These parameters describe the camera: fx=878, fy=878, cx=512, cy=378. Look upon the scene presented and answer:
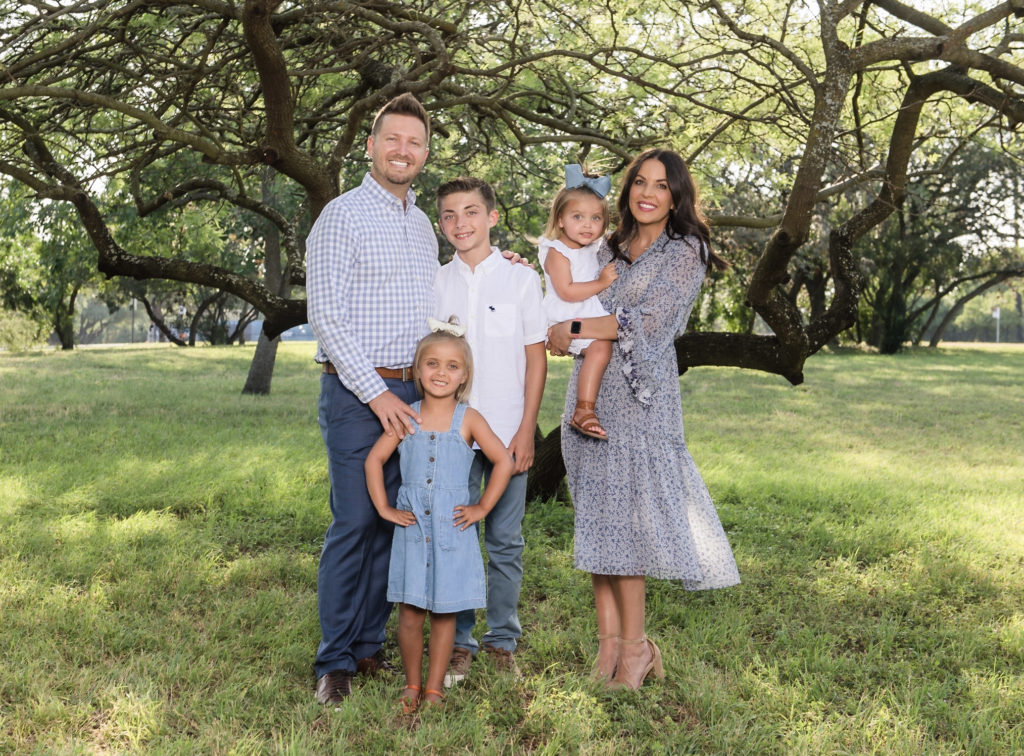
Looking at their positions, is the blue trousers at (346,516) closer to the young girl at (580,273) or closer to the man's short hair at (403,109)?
the young girl at (580,273)

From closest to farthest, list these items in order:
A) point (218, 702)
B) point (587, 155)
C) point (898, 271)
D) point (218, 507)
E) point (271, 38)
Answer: point (218, 702) < point (271, 38) < point (218, 507) < point (587, 155) < point (898, 271)

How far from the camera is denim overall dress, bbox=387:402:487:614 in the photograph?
3.31 meters

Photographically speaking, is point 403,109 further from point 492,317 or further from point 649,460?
point 649,460

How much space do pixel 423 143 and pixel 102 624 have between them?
106 inches

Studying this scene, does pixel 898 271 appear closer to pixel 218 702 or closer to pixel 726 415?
pixel 726 415

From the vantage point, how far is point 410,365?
139 inches

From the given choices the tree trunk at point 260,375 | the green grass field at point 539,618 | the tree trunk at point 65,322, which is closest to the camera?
the green grass field at point 539,618

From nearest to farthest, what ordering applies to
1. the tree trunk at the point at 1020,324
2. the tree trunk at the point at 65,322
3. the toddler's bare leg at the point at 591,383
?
1. the toddler's bare leg at the point at 591,383
2. the tree trunk at the point at 65,322
3. the tree trunk at the point at 1020,324

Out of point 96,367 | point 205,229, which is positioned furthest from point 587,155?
point 96,367

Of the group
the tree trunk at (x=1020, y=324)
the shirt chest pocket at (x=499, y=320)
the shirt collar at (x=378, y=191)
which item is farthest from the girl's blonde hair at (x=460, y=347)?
the tree trunk at (x=1020, y=324)

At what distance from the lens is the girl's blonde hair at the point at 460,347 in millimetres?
3330

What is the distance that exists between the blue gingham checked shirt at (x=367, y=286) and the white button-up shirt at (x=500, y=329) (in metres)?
0.20

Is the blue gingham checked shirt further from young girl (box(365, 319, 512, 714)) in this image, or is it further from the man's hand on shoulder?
young girl (box(365, 319, 512, 714))

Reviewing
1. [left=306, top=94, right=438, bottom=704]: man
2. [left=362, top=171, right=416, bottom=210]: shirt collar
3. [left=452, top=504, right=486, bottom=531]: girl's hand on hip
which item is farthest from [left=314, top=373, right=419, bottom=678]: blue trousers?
[left=362, top=171, right=416, bottom=210]: shirt collar
